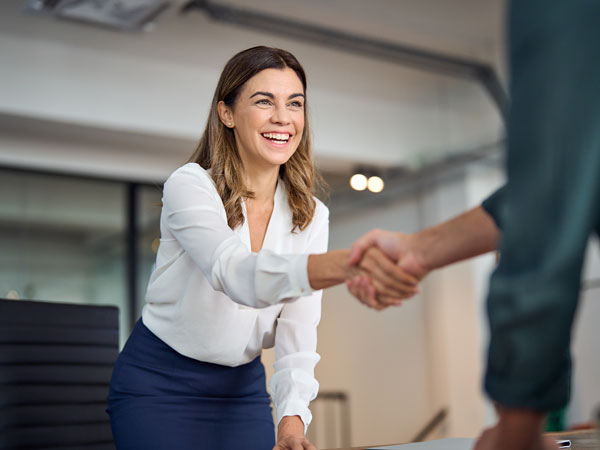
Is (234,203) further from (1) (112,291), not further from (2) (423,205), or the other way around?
(2) (423,205)

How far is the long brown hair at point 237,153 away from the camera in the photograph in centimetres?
164

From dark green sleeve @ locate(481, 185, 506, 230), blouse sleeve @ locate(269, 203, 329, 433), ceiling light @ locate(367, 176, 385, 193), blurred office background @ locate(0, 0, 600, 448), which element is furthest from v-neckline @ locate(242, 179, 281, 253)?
ceiling light @ locate(367, 176, 385, 193)

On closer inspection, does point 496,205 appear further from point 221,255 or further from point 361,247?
point 221,255

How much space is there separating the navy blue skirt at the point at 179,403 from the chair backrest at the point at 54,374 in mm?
248

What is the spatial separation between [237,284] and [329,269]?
0.16 meters

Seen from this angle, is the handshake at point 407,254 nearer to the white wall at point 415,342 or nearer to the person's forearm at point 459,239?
the person's forearm at point 459,239

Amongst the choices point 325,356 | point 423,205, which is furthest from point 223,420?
point 325,356

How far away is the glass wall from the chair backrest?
339cm

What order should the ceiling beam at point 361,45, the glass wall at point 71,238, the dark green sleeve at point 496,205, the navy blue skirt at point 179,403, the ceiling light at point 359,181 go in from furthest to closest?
1. the ceiling light at point 359,181
2. the glass wall at point 71,238
3. the ceiling beam at point 361,45
4. the navy blue skirt at point 179,403
5. the dark green sleeve at point 496,205

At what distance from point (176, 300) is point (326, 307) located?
5631 millimetres

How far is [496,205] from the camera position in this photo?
32.7 inches

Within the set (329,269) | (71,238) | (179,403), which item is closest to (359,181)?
(71,238)

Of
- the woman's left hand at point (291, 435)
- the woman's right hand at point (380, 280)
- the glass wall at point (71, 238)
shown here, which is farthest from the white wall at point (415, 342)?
the woman's right hand at point (380, 280)

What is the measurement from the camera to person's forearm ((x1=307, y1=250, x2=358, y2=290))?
115 centimetres
